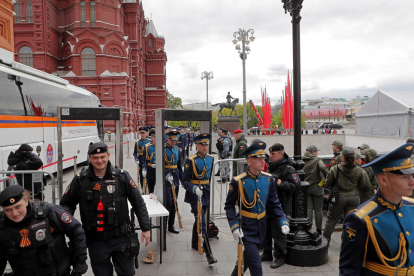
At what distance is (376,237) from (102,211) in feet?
8.98

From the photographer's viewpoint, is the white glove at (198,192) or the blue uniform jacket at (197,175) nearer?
the white glove at (198,192)

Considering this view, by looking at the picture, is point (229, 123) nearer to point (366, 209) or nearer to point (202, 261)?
point (202, 261)

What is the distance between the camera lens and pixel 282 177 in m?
5.15

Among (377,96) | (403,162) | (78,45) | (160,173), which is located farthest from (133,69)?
(403,162)

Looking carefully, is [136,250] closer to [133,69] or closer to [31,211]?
[31,211]

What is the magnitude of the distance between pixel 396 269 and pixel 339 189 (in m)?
3.62

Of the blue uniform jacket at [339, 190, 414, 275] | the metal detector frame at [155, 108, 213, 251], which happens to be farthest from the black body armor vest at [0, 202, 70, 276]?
the metal detector frame at [155, 108, 213, 251]

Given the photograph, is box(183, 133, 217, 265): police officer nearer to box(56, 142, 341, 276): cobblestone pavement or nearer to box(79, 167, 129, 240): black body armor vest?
box(56, 142, 341, 276): cobblestone pavement

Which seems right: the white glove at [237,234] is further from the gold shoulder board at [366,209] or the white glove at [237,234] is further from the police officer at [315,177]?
the police officer at [315,177]

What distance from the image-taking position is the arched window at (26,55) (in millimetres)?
38125

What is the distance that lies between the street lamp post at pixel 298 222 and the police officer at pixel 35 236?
340cm

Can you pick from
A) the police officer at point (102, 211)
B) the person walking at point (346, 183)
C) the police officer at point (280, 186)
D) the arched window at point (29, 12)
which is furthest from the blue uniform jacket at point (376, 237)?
the arched window at point (29, 12)

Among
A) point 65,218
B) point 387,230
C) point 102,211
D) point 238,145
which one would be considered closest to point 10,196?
point 65,218

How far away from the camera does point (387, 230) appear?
220 cm
